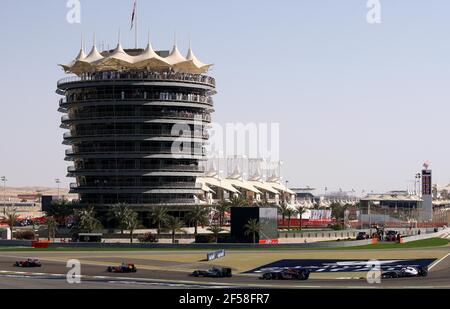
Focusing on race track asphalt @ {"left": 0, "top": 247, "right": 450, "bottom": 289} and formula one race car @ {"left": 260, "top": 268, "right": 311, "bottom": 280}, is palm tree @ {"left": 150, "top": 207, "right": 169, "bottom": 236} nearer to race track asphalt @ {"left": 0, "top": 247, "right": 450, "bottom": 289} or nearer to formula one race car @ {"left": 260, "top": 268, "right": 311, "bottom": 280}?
race track asphalt @ {"left": 0, "top": 247, "right": 450, "bottom": 289}

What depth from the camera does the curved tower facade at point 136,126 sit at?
16638 centimetres

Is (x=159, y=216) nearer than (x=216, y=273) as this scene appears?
No

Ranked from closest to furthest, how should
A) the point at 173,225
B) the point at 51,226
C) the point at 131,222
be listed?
the point at 173,225 → the point at 131,222 → the point at 51,226

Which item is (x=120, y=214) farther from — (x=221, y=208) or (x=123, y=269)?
(x=123, y=269)

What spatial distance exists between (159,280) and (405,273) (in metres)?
25.2

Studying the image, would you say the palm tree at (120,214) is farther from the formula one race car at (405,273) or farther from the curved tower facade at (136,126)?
the formula one race car at (405,273)

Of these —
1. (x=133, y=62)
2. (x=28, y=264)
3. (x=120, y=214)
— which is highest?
(x=133, y=62)

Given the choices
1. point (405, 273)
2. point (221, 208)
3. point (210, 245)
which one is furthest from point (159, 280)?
point (221, 208)

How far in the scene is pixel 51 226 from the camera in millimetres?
157625

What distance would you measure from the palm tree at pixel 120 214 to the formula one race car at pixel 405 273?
7622 cm

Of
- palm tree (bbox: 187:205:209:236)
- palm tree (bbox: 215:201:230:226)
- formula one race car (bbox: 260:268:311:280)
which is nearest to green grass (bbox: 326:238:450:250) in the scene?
palm tree (bbox: 187:205:209:236)

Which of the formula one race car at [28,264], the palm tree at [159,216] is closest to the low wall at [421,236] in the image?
the palm tree at [159,216]

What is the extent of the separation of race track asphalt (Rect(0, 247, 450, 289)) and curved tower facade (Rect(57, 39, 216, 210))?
65.1 m
